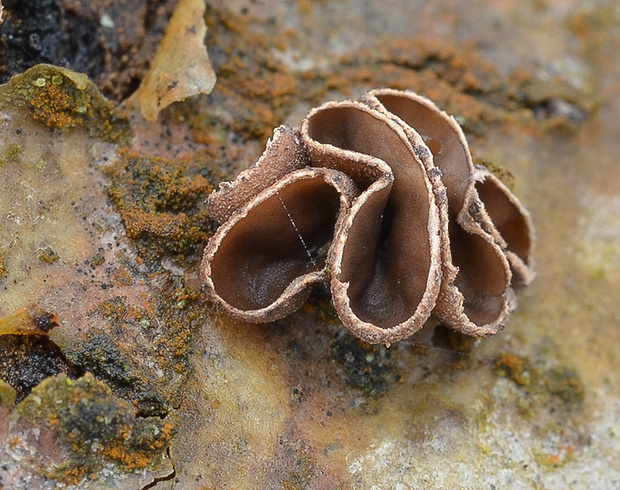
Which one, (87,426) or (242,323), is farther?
(242,323)

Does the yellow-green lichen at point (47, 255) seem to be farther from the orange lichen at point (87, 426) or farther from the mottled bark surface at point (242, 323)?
the orange lichen at point (87, 426)

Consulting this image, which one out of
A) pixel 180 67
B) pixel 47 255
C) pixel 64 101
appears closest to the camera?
pixel 47 255

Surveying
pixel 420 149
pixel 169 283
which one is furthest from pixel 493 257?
pixel 169 283

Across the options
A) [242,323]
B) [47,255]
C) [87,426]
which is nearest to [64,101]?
[47,255]

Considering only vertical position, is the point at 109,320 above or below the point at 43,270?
below

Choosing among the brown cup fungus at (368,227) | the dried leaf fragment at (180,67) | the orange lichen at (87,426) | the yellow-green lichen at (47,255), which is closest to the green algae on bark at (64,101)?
the dried leaf fragment at (180,67)

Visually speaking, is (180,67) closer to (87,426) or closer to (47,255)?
(47,255)

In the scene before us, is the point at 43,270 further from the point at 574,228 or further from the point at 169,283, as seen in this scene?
the point at 574,228
